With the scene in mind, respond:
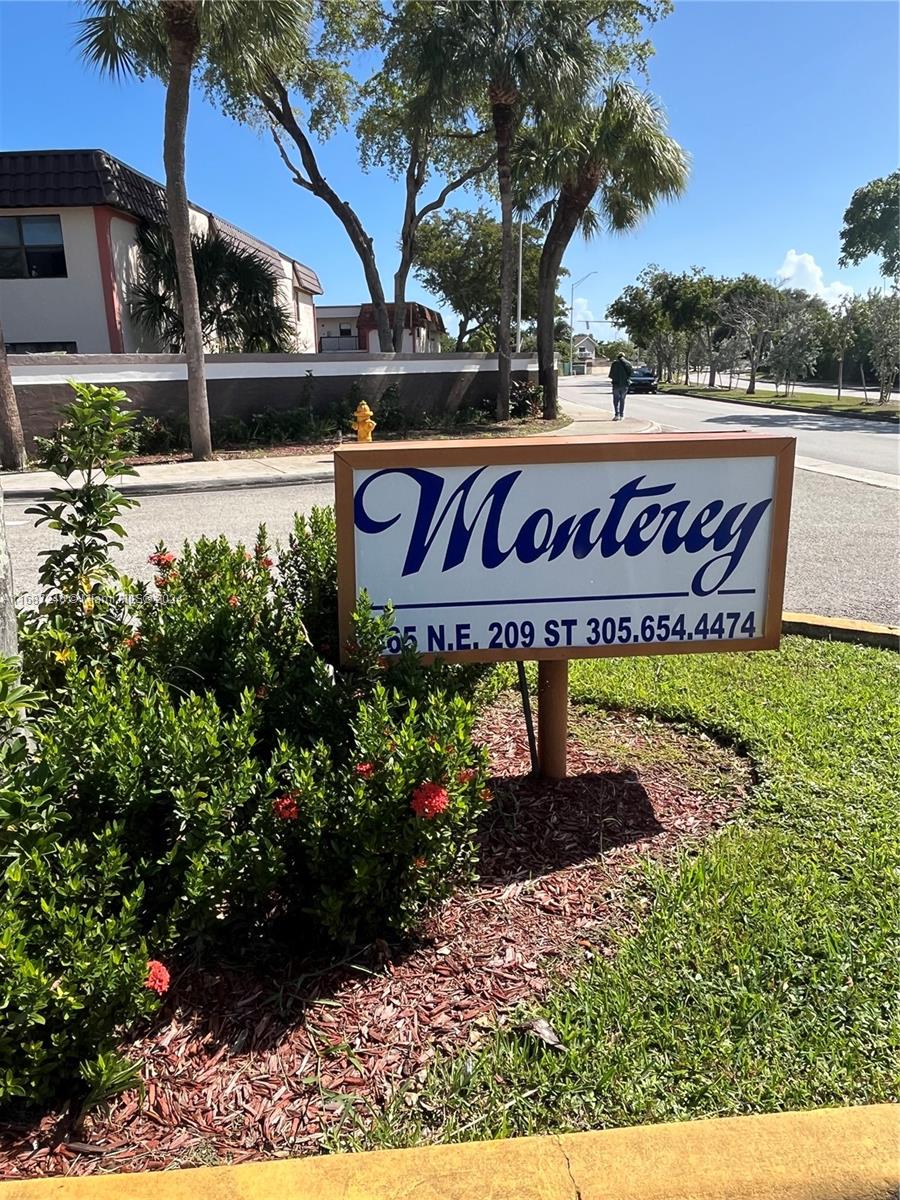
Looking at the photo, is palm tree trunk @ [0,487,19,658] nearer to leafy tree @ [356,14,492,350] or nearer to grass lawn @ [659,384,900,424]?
leafy tree @ [356,14,492,350]

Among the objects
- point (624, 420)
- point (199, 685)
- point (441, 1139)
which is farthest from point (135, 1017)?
point (624, 420)

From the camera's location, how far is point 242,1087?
2016mm

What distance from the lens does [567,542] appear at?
2.97 meters

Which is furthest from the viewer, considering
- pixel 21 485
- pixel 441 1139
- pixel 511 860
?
pixel 21 485

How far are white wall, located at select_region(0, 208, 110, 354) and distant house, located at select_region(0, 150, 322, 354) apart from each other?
2 centimetres

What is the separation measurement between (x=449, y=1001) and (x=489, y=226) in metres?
52.1

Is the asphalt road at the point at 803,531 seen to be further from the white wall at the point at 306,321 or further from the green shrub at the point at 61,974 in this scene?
the white wall at the point at 306,321

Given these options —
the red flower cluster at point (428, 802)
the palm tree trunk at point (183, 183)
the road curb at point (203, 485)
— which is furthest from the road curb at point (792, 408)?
the red flower cluster at point (428, 802)

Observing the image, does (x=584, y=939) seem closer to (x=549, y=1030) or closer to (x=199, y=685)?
(x=549, y=1030)

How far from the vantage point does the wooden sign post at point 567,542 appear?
9.36 feet

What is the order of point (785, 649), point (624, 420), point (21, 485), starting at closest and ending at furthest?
point (785, 649) → point (21, 485) → point (624, 420)

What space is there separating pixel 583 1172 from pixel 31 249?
71.9 ft

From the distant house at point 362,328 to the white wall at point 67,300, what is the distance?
26.3 m

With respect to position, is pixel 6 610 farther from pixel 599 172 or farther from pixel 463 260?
pixel 463 260
